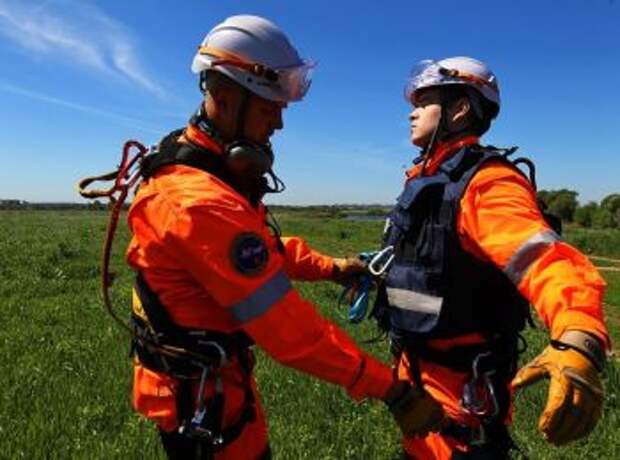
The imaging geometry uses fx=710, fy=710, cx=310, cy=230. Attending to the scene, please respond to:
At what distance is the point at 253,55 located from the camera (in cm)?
323

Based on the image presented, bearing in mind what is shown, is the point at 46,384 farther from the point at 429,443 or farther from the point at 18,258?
the point at 18,258

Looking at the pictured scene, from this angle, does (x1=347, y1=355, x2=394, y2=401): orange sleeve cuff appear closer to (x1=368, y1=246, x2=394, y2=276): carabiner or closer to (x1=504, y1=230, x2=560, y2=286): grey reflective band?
(x1=504, y1=230, x2=560, y2=286): grey reflective band

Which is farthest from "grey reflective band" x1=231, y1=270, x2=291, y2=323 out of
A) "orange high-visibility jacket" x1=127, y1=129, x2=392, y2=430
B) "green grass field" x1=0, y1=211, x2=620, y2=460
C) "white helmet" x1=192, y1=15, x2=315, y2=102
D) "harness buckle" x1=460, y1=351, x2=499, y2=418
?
"green grass field" x1=0, y1=211, x2=620, y2=460

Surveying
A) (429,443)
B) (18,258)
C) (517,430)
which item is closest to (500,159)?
(429,443)

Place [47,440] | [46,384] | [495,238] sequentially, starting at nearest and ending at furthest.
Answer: [495,238] → [47,440] → [46,384]

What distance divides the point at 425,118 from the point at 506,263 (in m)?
1.50

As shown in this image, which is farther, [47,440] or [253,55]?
[47,440]

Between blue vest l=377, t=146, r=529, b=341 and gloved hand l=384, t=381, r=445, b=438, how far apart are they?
0.69 meters

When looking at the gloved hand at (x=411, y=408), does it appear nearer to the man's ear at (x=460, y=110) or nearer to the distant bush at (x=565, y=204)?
the man's ear at (x=460, y=110)

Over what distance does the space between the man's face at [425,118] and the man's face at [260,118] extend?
3.35 ft

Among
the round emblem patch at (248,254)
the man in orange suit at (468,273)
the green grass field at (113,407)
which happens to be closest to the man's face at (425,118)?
the man in orange suit at (468,273)

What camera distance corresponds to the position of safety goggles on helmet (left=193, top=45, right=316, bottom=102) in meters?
3.19

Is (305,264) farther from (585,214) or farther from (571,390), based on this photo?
(585,214)

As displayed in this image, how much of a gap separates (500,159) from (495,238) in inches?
22.1
